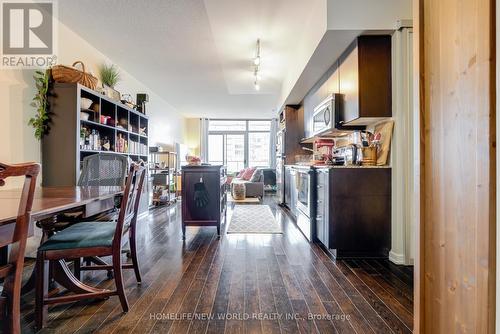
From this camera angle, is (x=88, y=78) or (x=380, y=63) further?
(x=88, y=78)

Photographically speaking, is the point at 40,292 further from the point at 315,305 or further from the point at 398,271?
the point at 398,271

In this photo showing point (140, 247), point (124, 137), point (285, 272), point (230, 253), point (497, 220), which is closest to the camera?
point (497, 220)

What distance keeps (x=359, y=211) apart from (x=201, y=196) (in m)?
1.82

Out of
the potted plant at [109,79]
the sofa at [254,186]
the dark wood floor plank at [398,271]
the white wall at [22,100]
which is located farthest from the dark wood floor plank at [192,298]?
the sofa at [254,186]

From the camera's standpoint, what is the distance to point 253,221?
4.02m

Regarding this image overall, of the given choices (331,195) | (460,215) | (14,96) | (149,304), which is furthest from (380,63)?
(14,96)

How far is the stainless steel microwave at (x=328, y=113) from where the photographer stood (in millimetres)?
2938

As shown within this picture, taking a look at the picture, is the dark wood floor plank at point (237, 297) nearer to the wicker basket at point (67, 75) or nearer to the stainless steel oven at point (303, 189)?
the stainless steel oven at point (303, 189)

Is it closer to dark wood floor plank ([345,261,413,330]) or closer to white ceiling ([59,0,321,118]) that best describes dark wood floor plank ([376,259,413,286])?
dark wood floor plank ([345,261,413,330])

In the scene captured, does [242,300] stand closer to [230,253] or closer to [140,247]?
[230,253]

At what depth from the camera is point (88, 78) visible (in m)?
2.95

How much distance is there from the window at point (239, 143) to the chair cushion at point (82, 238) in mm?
7714

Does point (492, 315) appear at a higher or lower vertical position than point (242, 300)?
higher

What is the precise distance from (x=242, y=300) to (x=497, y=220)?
57.1 inches
